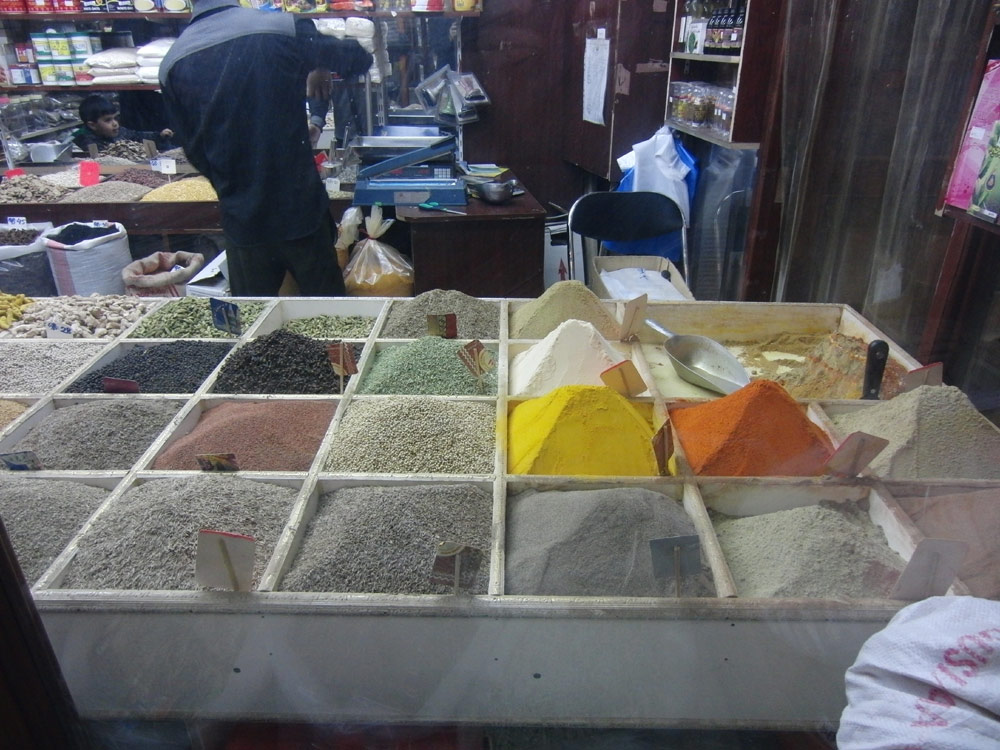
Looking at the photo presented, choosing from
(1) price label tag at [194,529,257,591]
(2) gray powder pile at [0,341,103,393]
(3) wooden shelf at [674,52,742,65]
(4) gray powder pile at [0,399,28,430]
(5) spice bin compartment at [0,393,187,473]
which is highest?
(3) wooden shelf at [674,52,742,65]

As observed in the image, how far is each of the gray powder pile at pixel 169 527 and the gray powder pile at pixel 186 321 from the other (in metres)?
0.79

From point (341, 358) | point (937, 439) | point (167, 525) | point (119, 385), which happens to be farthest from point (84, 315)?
point (937, 439)

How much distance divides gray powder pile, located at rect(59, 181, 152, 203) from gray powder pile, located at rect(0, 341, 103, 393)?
5.15 ft

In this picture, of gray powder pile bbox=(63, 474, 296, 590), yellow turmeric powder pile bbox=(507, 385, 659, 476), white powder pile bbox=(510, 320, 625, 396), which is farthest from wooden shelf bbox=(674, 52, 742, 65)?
gray powder pile bbox=(63, 474, 296, 590)

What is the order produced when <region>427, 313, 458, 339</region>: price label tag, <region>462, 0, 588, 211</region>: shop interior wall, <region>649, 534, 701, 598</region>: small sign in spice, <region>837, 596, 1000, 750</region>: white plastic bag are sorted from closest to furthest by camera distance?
1. <region>837, 596, 1000, 750</region>: white plastic bag
2. <region>649, 534, 701, 598</region>: small sign in spice
3. <region>427, 313, 458, 339</region>: price label tag
4. <region>462, 0, 588, 211</region>: shop interior wall

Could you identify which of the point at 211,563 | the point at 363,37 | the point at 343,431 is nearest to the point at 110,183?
the point at 363,37

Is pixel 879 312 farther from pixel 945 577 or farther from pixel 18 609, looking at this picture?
pixel 18 609

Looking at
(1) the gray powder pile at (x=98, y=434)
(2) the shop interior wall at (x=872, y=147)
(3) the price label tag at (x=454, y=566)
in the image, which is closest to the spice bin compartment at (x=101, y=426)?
(1) the gray powder pile at (x=98, y=434)

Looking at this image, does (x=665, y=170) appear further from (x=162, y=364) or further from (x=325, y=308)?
(x=162, y=364)

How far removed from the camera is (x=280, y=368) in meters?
1.66

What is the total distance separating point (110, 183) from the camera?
337 centimetres

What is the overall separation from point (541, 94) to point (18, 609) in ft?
13.8

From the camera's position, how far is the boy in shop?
3.31 m

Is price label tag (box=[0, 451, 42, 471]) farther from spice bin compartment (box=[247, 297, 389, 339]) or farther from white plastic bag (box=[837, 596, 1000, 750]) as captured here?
white plastic bag (box=[837, 596, 1000, 750])
